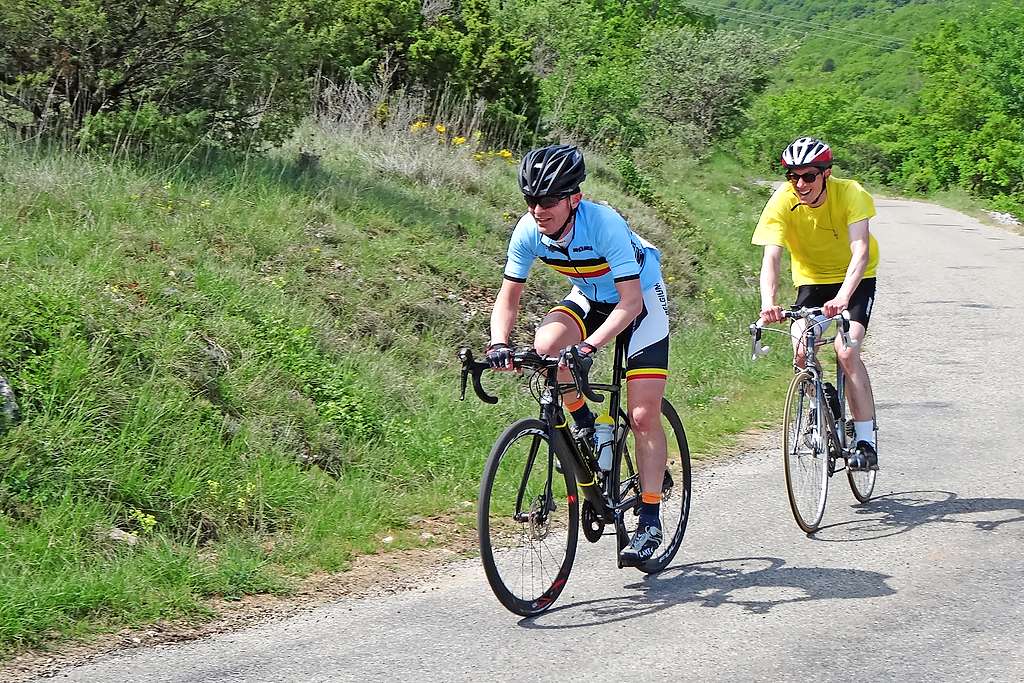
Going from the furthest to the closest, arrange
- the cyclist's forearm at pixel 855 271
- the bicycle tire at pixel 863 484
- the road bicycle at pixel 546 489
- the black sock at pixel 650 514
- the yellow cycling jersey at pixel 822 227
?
the bicycle tire at pixel 863 484 → the yellow cycling jersey at pixel 822 227 → the cyclist's forearm at pixel 855 271 → the black sock at pixel 650 514 → the road bicycle at pixel 546 489

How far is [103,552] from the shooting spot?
18.2 ft

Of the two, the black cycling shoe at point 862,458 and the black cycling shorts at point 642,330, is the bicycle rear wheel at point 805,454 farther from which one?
the black cycling shorts at point 642,330

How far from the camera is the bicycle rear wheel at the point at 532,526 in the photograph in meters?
5.19

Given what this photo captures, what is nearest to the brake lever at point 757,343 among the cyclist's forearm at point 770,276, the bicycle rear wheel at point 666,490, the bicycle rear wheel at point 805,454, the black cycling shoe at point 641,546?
the cyclist's forearm at point 770,276

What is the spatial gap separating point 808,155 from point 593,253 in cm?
190

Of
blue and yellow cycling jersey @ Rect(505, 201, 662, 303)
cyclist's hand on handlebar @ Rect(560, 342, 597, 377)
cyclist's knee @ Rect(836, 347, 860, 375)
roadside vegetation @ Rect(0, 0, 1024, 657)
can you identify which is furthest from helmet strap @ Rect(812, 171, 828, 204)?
roadside vegetation @ Rect(0, 0, 1024, 657)

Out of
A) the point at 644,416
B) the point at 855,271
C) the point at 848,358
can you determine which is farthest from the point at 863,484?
the point at 644,416

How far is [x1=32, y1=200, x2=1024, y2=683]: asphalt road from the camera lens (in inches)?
184

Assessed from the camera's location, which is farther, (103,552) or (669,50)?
(669,50)

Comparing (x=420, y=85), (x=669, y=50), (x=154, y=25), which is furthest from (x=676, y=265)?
(x=669, y=50)

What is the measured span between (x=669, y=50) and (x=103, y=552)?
3908 cm

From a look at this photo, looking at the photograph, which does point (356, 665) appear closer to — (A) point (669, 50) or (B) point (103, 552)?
(B) point (103, 552)

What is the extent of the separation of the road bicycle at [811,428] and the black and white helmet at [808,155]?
0.84 metres

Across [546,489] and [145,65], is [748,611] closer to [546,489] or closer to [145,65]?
[546,489]
